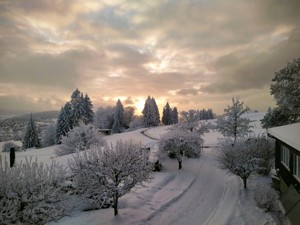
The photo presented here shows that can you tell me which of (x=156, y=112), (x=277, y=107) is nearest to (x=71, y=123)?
(x=156, y=112)

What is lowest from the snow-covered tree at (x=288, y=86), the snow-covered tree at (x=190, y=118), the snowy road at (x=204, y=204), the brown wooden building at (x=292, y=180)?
the snowy road at (x=204, y=204)

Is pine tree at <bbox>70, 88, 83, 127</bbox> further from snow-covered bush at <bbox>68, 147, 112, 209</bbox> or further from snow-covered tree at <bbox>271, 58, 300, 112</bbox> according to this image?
snow-covered bush at <bbox>68, 147, 112, 209</bbox>

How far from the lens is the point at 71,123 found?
2603 inches

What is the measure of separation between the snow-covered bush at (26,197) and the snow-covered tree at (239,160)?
1537 centimetres

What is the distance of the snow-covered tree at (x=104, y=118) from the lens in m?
98.9

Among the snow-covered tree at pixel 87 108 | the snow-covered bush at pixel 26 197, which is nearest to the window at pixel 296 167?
the snow-covered bush at pixel 26 197

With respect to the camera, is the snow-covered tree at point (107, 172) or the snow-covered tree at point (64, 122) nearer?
the snow-covered tree at point (107, 172)

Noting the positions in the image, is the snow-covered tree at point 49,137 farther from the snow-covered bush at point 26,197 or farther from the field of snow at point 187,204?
the snow-covered bush at point 26,197

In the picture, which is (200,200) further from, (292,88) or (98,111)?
(98,111)

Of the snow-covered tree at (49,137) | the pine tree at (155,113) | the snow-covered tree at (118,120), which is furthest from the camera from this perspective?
the pine tree at (155,113)

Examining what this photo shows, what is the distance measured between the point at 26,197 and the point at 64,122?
56739mm

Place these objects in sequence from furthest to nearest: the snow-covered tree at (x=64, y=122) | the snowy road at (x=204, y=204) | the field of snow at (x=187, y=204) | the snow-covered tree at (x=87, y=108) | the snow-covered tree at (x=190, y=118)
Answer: the snow-covered tree at (x=87, y=108), the snow-covered tree at (x=64, y=122), the snow-covered tree at (x=190, y=118), the snowy road at (x=204, y=204), the field of snow at (x=187, y=204)

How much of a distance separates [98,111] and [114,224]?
10459cm

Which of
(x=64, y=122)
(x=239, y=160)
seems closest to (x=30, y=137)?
(x=64, y=122)
